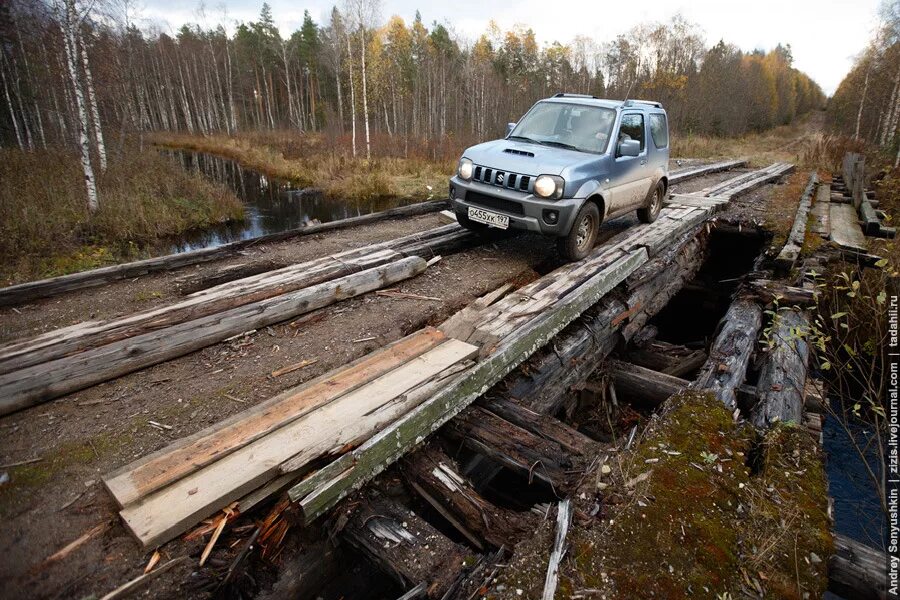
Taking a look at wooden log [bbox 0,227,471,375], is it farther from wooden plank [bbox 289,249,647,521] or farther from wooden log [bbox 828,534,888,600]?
wooden log [bbox 828,534,888,600]

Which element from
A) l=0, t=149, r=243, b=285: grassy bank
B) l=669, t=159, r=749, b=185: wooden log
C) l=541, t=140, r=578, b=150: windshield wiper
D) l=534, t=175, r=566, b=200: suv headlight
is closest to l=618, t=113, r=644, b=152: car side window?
l=541, t=140, r=578, b=150: windshield wiper

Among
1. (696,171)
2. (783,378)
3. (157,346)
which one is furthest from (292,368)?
(696,171)

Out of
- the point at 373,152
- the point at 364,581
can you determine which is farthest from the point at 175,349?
the point at 373,152

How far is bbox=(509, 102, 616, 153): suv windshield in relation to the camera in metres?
6.48

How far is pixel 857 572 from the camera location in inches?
95.0

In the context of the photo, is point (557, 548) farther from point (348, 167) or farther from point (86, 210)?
point (348, 167)

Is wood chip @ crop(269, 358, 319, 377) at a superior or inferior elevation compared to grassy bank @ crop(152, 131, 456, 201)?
inferior

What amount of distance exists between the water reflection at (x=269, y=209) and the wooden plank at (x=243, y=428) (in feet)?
24.7

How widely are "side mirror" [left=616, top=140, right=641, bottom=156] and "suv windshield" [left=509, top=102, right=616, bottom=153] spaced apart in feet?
0.74

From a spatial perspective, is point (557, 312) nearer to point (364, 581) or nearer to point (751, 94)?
point (364, 581)

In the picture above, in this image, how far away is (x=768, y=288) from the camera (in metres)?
6.22

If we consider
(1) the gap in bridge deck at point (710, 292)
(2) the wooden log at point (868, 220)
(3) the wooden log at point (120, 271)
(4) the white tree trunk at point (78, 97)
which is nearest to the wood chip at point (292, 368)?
(3) the wooden log at point (120, 271)

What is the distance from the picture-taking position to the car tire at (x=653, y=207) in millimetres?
8281

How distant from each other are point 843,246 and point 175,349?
10.2 m
